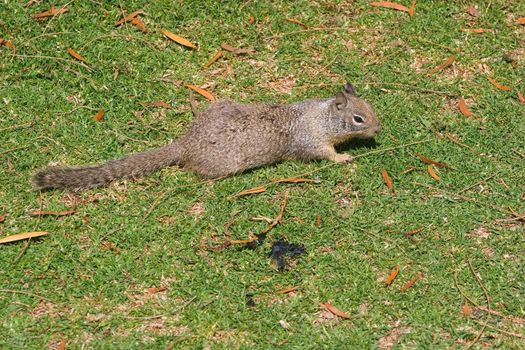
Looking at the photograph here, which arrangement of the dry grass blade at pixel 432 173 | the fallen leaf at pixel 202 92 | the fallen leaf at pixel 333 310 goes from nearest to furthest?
1. the fallen leaf at pixel 333 310
2. the dry grass blade at pixel 432 173
3. the fallen leaf at pixel 202 92

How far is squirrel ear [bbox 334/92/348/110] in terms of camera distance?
5.64 meters

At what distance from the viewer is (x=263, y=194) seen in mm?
5398

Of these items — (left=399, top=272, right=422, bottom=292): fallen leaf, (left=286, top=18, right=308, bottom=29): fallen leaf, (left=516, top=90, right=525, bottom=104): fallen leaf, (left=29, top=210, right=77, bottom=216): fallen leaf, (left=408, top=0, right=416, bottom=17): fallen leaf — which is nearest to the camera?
(left=399, top=272, right=422, bottom=292): fallen leaf

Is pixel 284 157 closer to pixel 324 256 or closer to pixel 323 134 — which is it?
pixel 323 134

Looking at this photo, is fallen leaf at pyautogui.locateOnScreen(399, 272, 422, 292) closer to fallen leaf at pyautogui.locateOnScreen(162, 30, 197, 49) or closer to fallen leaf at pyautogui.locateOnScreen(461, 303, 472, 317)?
fallen leaf at pyautogui.locateOnScreen(461, 303, 472, 317)

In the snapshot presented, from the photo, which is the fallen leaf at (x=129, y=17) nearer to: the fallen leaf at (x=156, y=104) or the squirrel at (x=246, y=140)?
the fallen leaf at (x=156, y=104)

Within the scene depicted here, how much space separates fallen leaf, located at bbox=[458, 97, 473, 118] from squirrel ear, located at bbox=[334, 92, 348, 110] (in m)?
1.12

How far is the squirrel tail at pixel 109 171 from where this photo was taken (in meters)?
5.11

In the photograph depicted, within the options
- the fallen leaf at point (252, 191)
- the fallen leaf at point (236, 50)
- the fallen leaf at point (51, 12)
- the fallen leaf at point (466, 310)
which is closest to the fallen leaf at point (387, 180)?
the fallen leaf at point (252, 191)

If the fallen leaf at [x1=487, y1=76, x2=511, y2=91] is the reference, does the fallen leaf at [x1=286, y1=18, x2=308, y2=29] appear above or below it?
above

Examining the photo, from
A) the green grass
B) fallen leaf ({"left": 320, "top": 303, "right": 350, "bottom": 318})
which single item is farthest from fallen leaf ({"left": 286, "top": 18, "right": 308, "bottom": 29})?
fallen leaf ({"left": 320, "top": 303, "right": 350, "bottom": 318})

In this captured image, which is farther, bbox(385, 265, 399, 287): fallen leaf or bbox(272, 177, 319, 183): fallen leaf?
bbox(272, 177, 319, 183): fallen leaf

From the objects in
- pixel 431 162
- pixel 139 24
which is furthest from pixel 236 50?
pixel 431 162

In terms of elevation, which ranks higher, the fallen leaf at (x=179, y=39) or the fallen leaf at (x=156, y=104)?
the fallen leaf at (x=179, y=39)
